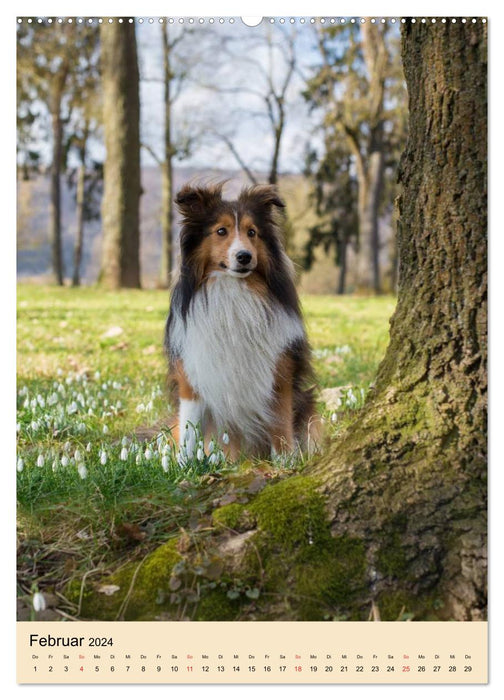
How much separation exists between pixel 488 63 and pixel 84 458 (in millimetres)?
2822

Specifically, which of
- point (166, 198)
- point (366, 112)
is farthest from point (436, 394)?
point (166, 198)

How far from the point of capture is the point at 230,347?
426 centimetres

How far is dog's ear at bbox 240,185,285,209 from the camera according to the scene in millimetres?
4230

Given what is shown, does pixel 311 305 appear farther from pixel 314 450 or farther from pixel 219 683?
pixel 219 683

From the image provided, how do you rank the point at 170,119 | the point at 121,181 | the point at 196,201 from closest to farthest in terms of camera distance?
the point at 196,201 → the point at 121,181 → the point at 170,119

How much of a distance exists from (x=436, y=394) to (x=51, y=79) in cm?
1007

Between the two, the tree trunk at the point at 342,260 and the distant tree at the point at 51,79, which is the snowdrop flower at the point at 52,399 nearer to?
the distant tree at the point at 51,79

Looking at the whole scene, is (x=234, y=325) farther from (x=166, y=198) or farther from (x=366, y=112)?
(x=366, y=112)

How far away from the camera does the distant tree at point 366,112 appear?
13828 millimetres

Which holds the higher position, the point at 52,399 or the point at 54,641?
the point at 52,399

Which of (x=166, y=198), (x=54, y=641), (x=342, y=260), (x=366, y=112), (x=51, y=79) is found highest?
(x=366, y=112)

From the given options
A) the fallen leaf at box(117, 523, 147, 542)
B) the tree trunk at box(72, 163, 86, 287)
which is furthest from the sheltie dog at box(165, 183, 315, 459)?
the tree trunk at box(72, 163, 86, 287)

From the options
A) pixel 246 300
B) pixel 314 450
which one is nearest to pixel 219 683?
pixel 314 450

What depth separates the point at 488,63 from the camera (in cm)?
301
